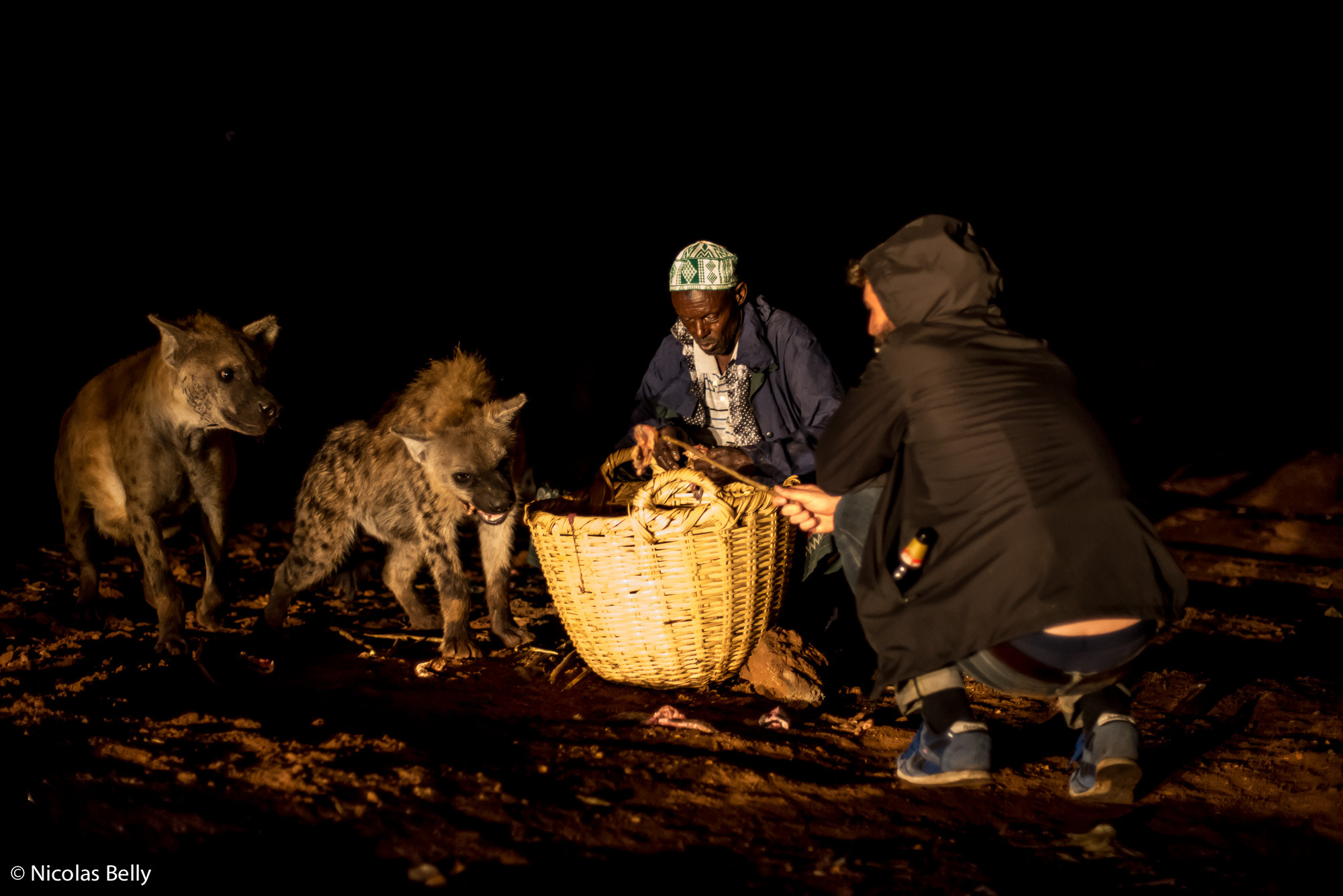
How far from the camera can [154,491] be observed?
12.6 feet

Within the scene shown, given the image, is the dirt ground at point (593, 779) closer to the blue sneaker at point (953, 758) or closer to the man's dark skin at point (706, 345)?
the blue sneaker at point (953, 758)

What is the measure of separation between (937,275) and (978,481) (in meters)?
0.46

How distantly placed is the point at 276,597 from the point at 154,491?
641 millimetres

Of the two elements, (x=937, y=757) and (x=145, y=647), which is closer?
(x=937, y=757)

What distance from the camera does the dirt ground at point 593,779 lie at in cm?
195

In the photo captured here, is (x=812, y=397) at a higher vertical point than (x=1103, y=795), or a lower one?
higher

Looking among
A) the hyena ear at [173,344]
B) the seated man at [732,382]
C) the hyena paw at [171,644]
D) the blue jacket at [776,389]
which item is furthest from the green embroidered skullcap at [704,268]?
the hyena paw at [171,644]

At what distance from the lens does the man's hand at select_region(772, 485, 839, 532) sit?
2480 millimetres

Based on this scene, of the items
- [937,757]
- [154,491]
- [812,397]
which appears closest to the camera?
[937,757]

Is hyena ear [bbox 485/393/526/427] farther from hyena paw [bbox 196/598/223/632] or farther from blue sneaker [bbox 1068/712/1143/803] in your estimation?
blue sneaker [bbox 1068/712/1143/803]

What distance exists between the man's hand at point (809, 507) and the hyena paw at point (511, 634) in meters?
1.57

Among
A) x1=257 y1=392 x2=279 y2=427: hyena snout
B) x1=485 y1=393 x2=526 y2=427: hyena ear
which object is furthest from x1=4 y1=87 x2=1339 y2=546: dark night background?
x1=485 y1=393 x2=526 y2=427: hyena ear

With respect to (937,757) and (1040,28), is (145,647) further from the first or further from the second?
(1040,28)

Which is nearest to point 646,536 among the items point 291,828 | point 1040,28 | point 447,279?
point 291,828
